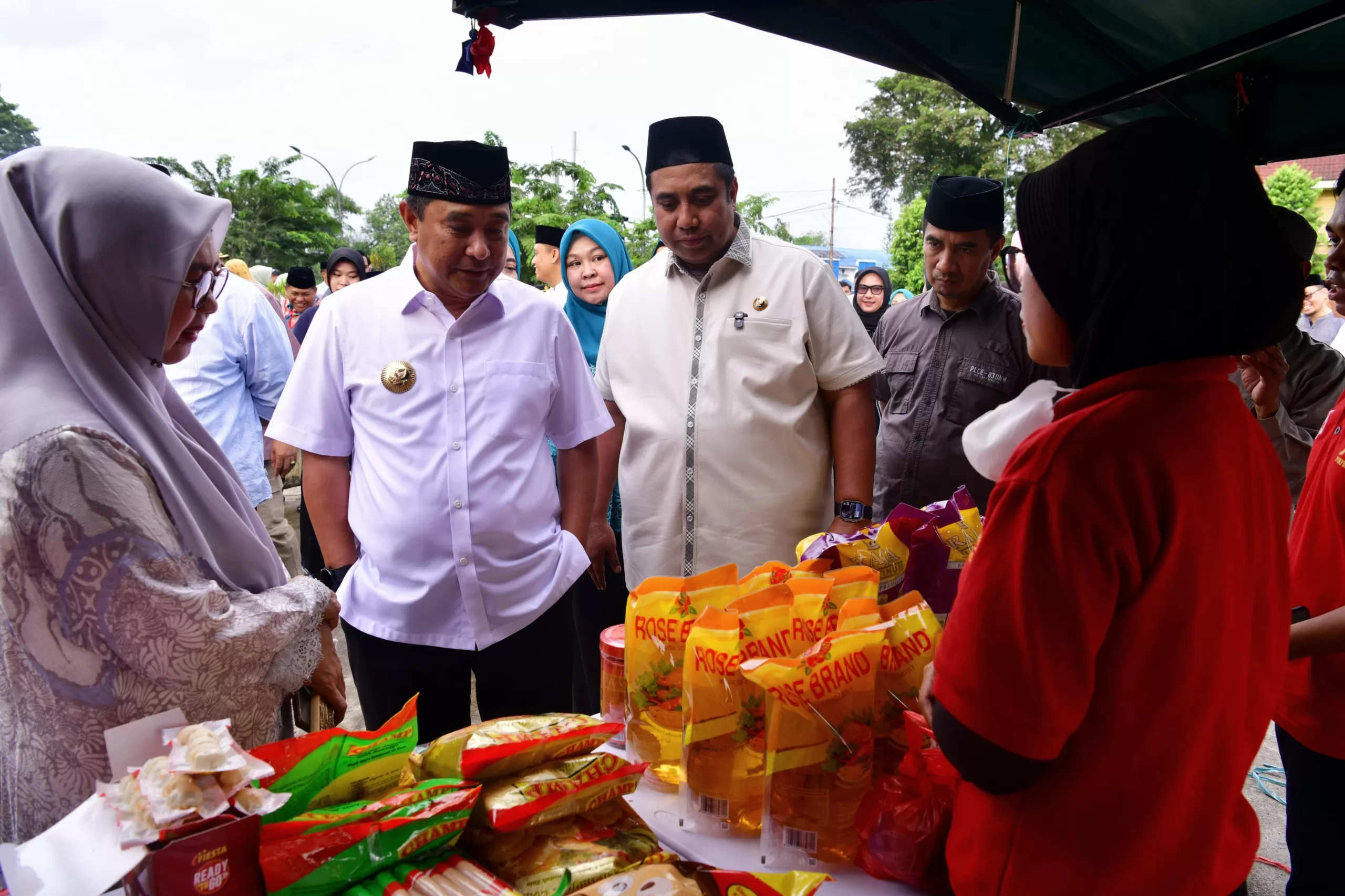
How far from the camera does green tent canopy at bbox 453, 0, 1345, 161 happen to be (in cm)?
223

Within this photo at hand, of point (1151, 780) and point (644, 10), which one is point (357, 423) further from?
point (1151, 780)

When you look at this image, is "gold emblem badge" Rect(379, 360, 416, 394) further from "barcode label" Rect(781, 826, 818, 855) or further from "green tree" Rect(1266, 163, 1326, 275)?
"green tree" Rect(1266, 163, 1326, 275)

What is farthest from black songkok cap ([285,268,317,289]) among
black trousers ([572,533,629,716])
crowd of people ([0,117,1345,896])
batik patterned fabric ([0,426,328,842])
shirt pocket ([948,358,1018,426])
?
batik patterned fabric ([0,426,328,842])

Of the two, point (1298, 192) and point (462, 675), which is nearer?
point (462, 675)

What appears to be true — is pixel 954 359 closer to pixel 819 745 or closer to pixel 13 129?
pixel 819 745

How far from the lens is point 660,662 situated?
1328 mm

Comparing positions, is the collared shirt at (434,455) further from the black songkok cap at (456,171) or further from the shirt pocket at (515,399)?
the black songkok cap at (456,171)

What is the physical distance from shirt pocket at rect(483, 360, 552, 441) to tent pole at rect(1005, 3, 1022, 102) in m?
1.85

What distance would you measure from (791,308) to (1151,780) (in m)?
1.59

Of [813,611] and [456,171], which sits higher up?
[456,171]

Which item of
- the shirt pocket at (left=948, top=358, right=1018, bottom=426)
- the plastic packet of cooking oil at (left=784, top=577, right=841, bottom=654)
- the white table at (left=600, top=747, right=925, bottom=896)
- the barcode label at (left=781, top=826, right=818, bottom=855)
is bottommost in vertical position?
the white table at (left=600, top=747, right=925, bottom=896)

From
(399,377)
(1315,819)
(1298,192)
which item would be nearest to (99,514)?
(399,377)

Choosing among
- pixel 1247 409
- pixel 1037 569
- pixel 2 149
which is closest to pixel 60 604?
pixel 1037 569

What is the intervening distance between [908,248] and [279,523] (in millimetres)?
17055
